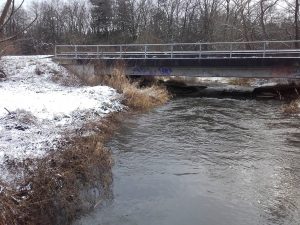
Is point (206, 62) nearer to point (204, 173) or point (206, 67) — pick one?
point (206, 67)

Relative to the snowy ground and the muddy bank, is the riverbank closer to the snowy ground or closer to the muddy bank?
the snowy ground

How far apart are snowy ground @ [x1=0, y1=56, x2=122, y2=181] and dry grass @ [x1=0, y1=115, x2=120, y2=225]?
449mm

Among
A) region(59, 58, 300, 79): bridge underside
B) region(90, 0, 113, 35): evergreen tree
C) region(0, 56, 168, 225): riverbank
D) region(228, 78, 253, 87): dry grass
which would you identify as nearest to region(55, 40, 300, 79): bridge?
region(59, 58, 300, 79): bridge underside

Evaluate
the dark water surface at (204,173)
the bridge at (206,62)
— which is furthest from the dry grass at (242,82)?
the dark water surface at (204,173)

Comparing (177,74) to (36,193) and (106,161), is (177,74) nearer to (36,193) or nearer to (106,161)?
(106,161)

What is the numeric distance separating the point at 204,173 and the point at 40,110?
7.01m

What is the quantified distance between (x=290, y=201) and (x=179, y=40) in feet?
178

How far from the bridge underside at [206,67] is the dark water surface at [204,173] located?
6.42 m

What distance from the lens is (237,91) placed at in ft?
88.8

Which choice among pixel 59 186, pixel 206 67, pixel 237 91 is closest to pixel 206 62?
pixel 206 67

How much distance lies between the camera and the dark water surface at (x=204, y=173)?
7531mm

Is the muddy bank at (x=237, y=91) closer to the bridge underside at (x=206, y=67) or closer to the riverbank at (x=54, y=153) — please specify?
the bridge underside at (x=206, y=67)

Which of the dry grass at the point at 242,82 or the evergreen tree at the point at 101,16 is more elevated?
the evergreen tree at the point at 101,16

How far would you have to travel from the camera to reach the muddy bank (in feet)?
81.0
